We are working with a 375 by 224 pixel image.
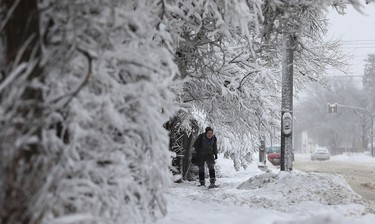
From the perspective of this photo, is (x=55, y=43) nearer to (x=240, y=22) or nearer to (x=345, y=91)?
(x=240, y=22)

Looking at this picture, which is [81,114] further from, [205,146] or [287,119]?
[287,119]

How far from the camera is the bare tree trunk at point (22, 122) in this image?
391cm

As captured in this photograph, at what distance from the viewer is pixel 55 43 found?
4.50 m

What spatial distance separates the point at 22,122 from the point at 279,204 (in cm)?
641

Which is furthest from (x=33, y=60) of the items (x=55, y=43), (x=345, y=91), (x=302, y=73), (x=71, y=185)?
(x=345, y=91)

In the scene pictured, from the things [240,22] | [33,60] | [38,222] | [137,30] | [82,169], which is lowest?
[38,222]

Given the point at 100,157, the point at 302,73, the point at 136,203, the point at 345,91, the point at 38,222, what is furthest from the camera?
the point at 345,91

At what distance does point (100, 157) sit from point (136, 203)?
1.21 m

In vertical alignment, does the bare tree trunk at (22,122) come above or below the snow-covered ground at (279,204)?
above

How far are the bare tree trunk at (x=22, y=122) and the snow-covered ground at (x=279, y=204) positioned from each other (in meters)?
2.37

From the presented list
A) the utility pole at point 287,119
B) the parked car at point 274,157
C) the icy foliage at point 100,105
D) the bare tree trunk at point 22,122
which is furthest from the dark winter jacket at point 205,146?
the parked car at point 274,157

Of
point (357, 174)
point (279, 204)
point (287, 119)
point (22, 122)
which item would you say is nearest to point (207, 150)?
point (287, 119)

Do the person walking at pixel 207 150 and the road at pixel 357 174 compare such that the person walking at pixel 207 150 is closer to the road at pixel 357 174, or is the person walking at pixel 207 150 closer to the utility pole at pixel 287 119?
the utility pole at pixel 287 119

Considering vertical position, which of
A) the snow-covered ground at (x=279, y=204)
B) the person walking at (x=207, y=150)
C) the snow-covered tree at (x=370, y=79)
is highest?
the snow-covered tree at (x=370, y=79)
